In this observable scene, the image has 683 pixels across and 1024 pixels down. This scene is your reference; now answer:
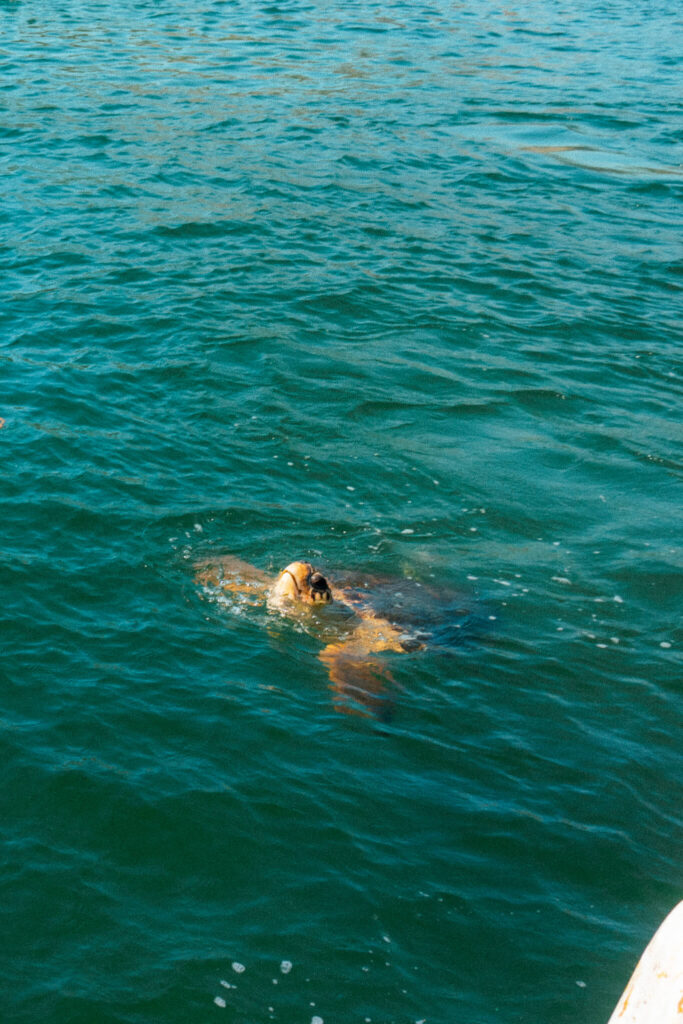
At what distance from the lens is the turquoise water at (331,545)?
23.1 feet

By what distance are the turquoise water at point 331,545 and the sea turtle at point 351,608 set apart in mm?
189

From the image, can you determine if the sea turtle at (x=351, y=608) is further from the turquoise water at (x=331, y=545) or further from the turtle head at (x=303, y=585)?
the turquoise water at (x=331, y=545)

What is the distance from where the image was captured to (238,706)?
29.4 feet

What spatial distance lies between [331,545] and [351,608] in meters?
1.11

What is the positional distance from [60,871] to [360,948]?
206 centimetres

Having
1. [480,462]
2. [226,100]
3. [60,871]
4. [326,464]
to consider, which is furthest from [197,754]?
[226,100]

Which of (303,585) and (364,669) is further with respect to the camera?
(303,585)

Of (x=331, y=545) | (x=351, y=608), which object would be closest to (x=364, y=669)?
(x=351, y=608)

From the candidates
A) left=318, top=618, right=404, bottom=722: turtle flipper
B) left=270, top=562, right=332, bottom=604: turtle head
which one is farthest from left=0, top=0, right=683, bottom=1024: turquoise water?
left=270, top=562, right=332, bottom=604: turtle head

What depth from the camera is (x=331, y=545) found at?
11148mm

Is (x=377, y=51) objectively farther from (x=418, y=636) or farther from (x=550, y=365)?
(x=418, y=636)

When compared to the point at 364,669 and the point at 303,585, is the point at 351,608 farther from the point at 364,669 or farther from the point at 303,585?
the point at 364,669

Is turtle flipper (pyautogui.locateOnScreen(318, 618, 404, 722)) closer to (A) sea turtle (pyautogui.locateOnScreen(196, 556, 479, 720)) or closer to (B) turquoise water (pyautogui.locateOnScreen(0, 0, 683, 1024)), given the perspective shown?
(A) sea turtle (pyautogui.locateOnScreen(196, 556, 479, 720))

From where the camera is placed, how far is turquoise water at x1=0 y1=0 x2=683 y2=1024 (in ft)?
23.1
